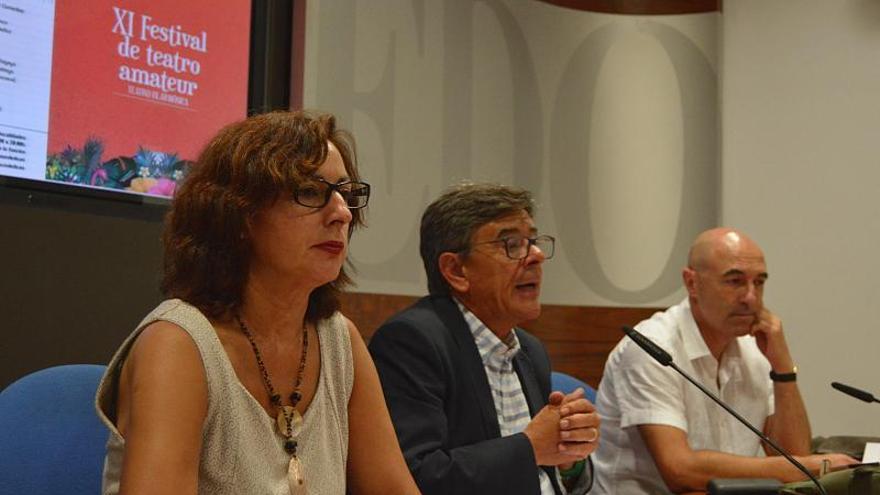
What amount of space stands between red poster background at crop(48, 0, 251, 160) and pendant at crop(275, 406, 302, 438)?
1394mm

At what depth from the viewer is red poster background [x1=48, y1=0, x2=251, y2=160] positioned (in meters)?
2.76

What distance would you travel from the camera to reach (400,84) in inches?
156

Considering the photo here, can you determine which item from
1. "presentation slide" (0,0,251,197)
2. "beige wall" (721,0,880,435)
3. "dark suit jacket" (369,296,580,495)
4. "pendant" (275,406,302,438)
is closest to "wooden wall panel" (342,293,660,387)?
"beige wall" (721,0,880,435)

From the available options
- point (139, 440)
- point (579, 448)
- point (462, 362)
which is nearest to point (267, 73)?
point (462, 362)

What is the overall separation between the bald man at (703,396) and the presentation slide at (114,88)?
1359mm

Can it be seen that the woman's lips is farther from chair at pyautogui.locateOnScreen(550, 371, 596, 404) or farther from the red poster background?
the red poster background

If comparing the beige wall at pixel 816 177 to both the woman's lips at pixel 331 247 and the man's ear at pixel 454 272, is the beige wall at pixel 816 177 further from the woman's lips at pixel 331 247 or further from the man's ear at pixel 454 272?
the woman's lips at pixel 331 247

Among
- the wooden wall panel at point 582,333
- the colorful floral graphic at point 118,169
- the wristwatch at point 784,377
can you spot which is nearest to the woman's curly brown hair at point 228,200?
the colorful floral graphic at point 118,169

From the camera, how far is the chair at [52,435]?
1.61m

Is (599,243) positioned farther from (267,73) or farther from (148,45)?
(148,45)

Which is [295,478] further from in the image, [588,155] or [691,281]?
[588,155]

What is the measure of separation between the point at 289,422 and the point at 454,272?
92 cm

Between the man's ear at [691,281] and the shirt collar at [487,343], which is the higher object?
the man's ear at [691,281]

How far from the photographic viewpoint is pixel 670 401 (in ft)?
8.84
